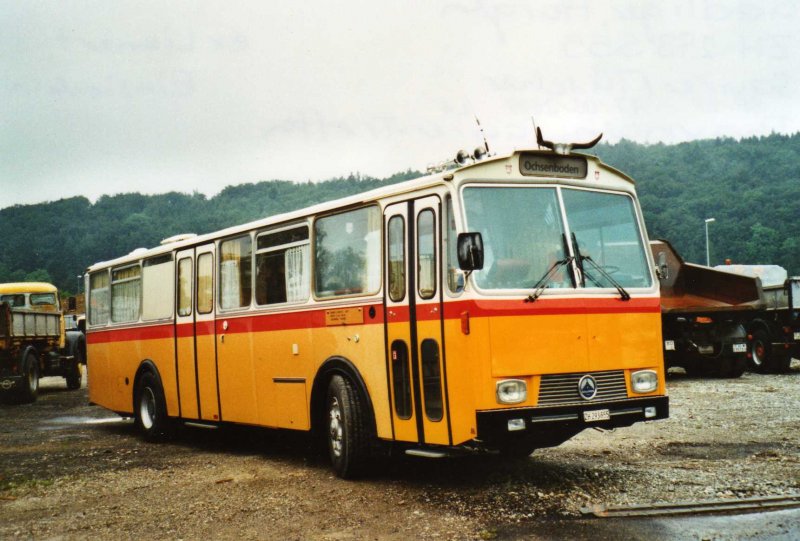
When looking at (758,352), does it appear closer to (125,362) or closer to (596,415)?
(125,362)

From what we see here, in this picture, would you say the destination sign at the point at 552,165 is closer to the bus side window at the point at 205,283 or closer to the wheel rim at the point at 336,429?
the wheel rim at the point at 336,429

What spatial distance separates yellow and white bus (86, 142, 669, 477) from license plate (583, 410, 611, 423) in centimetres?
1

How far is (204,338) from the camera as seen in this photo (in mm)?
12617

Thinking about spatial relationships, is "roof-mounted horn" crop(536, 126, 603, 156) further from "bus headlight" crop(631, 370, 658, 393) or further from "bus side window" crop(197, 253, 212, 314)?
"bus side window" crop(197, 253, 212, 314)

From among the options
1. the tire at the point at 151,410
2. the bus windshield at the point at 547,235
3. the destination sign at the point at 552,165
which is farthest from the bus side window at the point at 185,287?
the destination sign at the point at 552,165

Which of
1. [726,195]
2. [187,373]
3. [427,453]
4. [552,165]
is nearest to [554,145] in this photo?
[552,165]

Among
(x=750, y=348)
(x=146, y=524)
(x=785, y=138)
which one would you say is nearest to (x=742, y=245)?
(x=785, y=138)

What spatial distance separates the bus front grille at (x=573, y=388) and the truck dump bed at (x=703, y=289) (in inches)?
477

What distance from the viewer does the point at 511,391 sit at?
7895 millimetres

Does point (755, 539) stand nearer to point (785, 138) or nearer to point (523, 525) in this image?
point (523, 525)

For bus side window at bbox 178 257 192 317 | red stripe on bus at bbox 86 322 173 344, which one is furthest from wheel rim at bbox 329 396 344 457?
red stripe on bus at bbox 86 322 173 344

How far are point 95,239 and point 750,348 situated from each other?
65.0 meters

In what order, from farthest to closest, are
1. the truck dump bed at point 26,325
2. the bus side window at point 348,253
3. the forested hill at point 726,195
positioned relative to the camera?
the forested hill at point 726,195 → the truck dump bed at point 26,325 → the bus side window at point 348,253

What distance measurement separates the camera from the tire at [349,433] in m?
9.21
